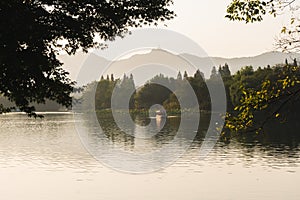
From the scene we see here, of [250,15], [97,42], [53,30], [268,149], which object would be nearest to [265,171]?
[268,149]

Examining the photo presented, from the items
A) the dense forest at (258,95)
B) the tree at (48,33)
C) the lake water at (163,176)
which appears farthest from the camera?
the lake water at (163,176)

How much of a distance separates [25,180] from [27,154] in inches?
757

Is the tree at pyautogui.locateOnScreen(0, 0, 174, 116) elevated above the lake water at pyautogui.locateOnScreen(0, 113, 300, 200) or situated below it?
above

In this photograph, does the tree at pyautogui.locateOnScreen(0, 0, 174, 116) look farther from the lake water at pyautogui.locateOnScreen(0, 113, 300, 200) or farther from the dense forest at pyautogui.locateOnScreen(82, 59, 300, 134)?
the lake water at pyautogui.locateOnScreen(0, 113, 300, 200)

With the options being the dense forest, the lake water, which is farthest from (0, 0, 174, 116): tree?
the lake water

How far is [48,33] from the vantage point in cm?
1619

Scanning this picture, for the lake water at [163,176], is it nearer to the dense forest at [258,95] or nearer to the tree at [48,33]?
the dense forest at [258,95]

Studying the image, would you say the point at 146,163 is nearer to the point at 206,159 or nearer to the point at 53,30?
the point at 206,159

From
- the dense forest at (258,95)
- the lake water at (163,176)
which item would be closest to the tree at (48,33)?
the dense forest at (258,95)

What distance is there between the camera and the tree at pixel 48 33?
15.1 m

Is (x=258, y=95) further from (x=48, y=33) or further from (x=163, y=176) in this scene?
(x=163, y=176)

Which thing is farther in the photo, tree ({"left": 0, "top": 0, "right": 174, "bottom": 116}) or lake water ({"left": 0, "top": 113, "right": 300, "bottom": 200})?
lake water ({"left": 0, "top": 113, "right": 300, "bottom": 200})

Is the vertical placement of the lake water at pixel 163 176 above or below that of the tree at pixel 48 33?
below

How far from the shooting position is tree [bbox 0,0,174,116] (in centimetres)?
1508
